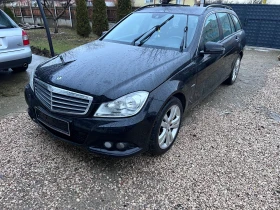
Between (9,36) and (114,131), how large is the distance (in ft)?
11.3

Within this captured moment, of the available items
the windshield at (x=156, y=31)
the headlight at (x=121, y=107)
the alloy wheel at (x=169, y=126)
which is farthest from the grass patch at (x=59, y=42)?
the headlight at (x=121, y=107)

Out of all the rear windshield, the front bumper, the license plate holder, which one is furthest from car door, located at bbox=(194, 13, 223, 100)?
the rear windshield

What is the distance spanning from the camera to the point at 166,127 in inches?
108

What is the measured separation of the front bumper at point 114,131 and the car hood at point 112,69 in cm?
22

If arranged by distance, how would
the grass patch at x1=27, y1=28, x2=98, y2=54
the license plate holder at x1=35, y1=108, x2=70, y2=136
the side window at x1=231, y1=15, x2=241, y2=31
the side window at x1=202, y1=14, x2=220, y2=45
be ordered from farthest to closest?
the grass patch at x1=27, y1=28, x2=98, y2=54, the side window at x1=231, y1=15, x2=241, y2=31, the side window at x1=202, y1=14, x2=220, y2=45, the license plate holder at x1=35, y1=108, x2=70, y2=136

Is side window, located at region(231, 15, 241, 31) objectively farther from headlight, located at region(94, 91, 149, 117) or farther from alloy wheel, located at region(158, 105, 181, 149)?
headlight, located at region(94, 91, 149, 117)

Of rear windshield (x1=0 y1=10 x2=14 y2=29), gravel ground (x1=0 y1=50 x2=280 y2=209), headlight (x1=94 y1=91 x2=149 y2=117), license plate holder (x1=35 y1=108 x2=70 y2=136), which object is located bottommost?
gravel ground (x1=0 y1=50 x2=280 y2=209)

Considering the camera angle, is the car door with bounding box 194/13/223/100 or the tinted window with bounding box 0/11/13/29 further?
the tinted window with bounding box 0/11/13/29

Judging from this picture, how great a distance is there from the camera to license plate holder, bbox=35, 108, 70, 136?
93.2 inches

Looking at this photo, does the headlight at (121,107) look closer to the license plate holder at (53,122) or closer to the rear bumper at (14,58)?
the license plate holder at (53,122)

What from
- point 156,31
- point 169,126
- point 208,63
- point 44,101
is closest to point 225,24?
point 208,63

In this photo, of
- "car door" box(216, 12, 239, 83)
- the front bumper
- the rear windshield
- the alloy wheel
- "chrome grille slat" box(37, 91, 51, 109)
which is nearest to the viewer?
the front bumper

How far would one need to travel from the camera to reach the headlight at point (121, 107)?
2.21m

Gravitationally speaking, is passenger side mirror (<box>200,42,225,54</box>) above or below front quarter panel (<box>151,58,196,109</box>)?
above
